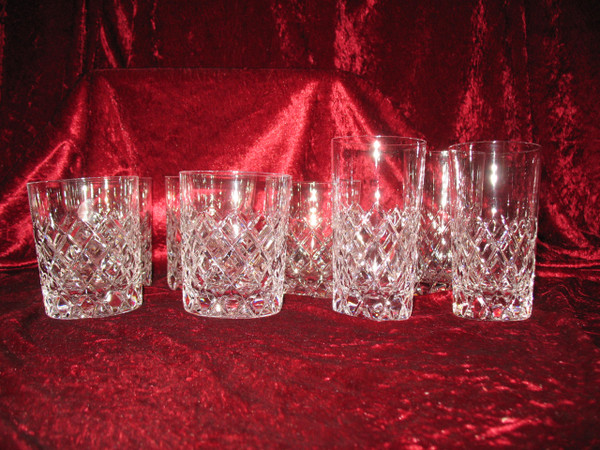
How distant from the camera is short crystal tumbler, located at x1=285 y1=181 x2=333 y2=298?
1031 mm

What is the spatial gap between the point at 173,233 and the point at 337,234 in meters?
0.38

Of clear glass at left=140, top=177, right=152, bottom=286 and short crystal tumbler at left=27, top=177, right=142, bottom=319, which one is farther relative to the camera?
clear glass at left=140, top=177, right=152, bottom=286

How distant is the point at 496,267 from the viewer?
86 centimetres

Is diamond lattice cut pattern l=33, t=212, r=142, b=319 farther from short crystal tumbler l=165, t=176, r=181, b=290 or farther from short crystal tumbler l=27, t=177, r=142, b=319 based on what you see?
short crystal tumbler l=165, t=176, r=181, b=290

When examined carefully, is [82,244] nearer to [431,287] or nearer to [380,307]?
[380,307]

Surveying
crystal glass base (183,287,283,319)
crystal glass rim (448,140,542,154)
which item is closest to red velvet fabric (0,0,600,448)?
crystal glass base (183,287,283,319)

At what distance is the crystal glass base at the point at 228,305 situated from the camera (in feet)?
2.71

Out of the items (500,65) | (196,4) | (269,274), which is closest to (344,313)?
(269,274)

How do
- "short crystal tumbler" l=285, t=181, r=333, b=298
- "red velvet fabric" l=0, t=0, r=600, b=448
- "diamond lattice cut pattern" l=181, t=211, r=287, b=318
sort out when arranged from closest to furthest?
"red velvet fabric" l=0, t=0, r=600, b=448
"diamond lattice cut pattern" l=181, t=211, r=287, b=318
"short crystal tumbler" l=285, t=181, r=333, b=298

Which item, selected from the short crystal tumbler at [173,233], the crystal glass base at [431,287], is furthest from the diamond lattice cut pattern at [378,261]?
the short crystal tumbler at [173,233]

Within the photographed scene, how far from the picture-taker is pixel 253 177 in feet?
2.72

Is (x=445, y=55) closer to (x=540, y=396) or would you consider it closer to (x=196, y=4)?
(x=196, y=4)

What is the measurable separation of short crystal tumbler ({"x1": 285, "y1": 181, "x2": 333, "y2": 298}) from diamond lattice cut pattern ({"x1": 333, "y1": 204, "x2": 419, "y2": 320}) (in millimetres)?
160

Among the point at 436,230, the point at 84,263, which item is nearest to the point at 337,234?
the point at 436,230
